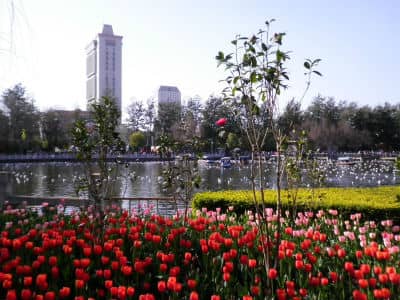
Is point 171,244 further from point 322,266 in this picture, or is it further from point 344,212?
point 344,212

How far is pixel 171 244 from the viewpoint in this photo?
3.99 metres

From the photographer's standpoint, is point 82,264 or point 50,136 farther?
point 50,136

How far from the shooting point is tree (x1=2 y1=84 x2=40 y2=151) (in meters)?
41.0

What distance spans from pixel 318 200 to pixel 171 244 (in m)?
3.53

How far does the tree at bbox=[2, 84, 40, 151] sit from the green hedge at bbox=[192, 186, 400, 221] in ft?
116

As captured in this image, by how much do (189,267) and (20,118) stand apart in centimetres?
4175

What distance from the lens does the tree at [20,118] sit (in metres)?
41.0

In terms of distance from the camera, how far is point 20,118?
4212 centimetres

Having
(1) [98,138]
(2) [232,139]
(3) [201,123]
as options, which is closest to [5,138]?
(3) [201,123]

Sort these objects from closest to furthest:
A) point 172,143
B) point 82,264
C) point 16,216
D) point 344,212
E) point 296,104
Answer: point 82,264
point 296,104
point 16,216
point 172,143
point 344,212

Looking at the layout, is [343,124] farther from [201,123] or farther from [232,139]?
[232,139]

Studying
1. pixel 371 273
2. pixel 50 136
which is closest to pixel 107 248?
pixel 371 273

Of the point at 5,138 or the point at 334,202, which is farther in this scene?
the point at 5,138

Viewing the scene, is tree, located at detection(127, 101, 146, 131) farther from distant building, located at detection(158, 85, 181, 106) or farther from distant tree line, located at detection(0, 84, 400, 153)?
distant building, located at detection(158, 85, 181, 106)
